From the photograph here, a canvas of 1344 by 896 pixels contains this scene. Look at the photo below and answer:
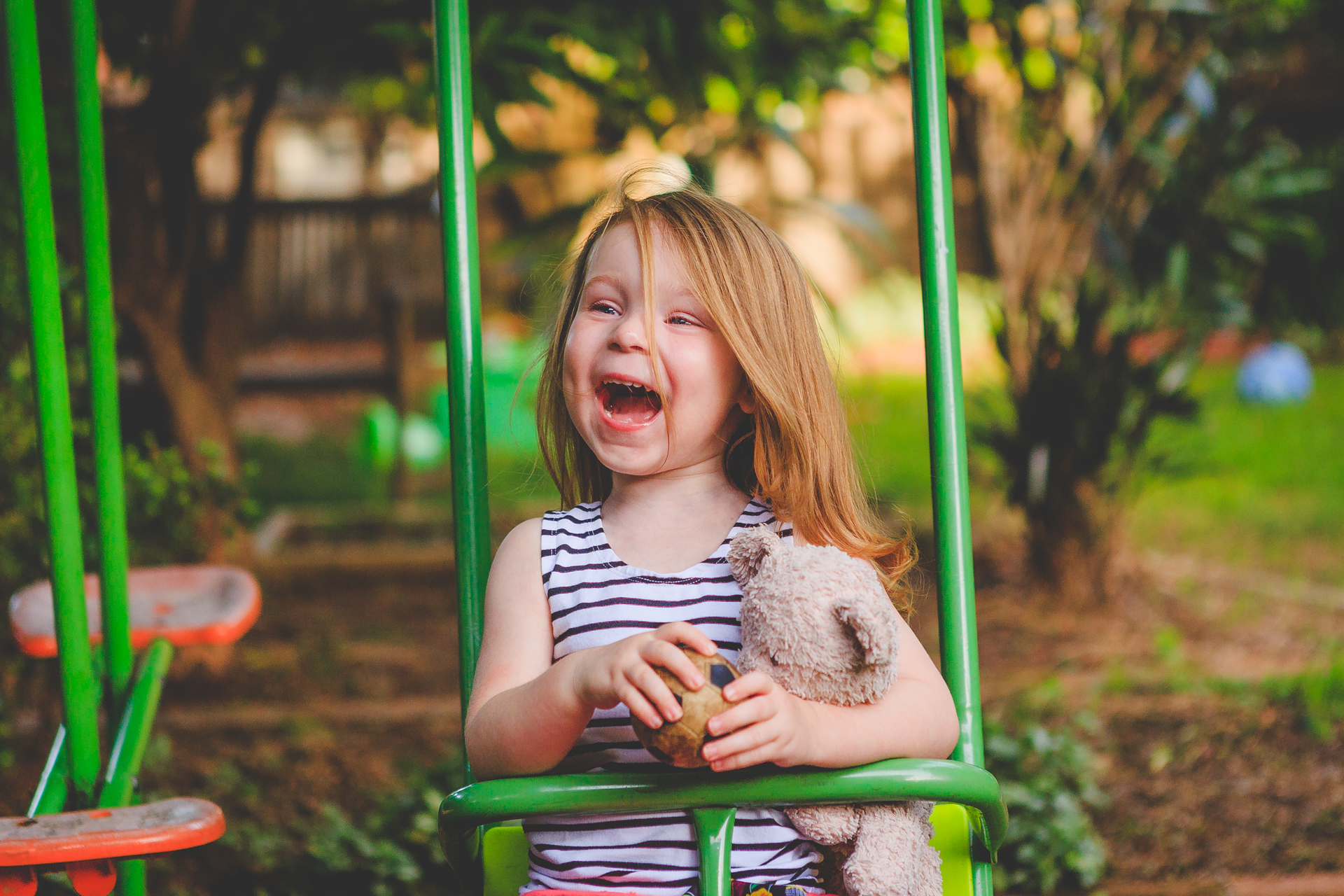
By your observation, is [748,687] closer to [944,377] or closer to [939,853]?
[939,853]

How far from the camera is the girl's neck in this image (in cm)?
125

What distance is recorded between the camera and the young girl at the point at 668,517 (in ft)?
3.69

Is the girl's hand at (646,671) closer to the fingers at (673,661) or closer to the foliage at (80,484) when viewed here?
the fingers at (673,661)

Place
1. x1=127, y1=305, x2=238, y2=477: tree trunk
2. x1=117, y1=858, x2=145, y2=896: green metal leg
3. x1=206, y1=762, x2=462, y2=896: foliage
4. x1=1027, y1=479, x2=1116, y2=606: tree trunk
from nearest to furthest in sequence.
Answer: x1=117, y1=858, x2=145, y2=896: green metal leg
x1=206, y1=762, x2=462, y2=896: foliage
x1=127, y1=305, x2=238, y2=477: tree trunk
x1=1027, y1=479, x2=1116, y2=606: tree trunk

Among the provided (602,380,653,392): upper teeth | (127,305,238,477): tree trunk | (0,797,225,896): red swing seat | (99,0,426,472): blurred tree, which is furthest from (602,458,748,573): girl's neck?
(127,305,238,477): tree trunk

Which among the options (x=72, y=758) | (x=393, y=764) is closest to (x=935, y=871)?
(x=72, y=758)

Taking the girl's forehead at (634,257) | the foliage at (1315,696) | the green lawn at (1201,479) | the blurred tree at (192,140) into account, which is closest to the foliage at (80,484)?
the blurred tree at (192,140)

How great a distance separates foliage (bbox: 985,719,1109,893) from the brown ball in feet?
4.12

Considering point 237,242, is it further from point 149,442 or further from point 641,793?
point 641,793

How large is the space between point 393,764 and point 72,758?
146cm

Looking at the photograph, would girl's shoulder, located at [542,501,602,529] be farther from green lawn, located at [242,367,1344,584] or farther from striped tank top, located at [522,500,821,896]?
green lawn, located at [242,367,1344,584]

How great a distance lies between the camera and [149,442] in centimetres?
266

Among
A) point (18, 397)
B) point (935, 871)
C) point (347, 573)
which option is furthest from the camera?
point (347, 573)

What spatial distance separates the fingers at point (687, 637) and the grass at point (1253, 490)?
300 cm
